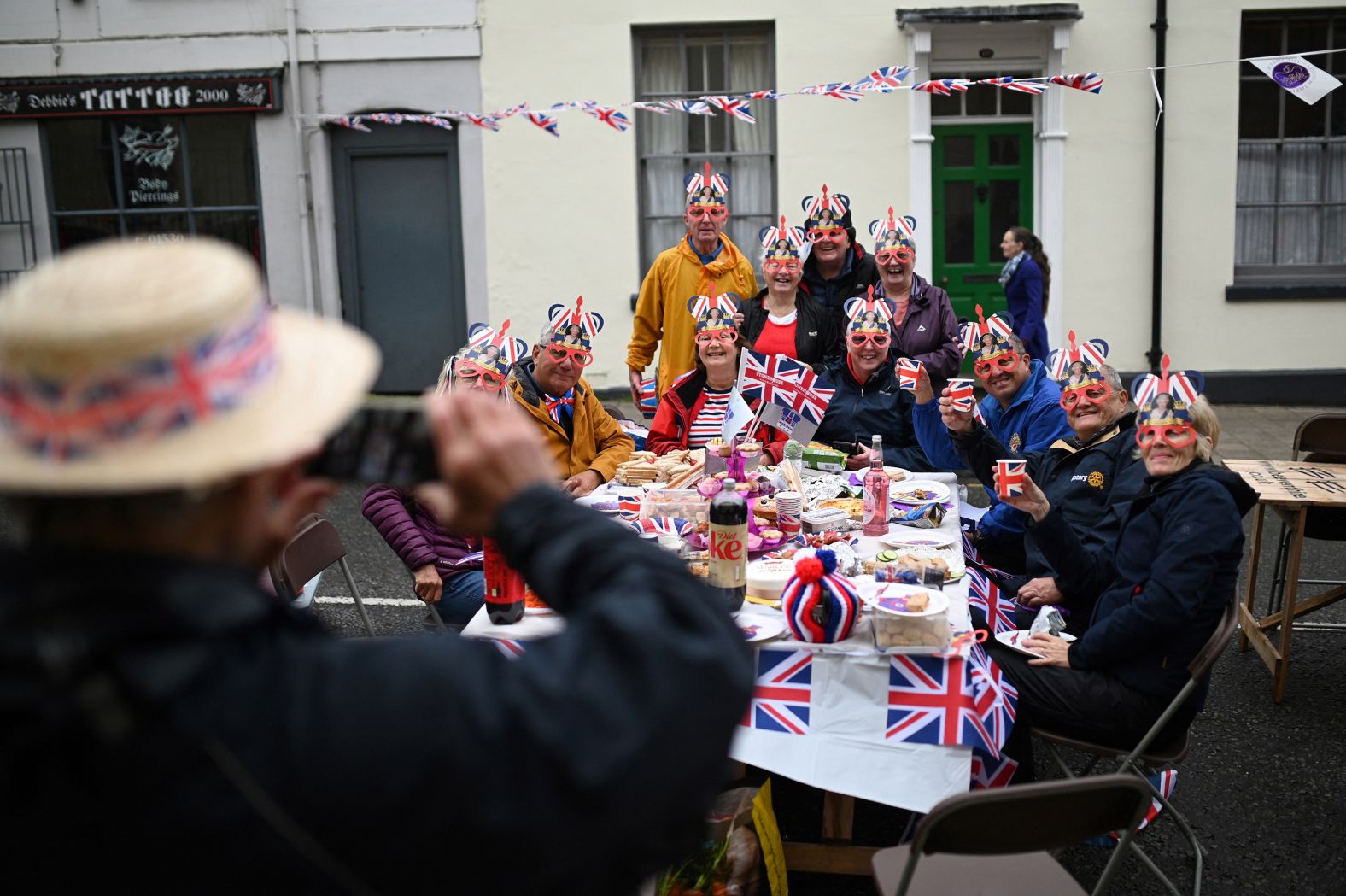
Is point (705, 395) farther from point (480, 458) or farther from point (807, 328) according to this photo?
point (480, 458)

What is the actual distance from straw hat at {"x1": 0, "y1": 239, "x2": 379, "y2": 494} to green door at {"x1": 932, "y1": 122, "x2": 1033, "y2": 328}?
11.0m

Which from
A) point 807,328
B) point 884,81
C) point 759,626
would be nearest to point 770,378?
point 807,328

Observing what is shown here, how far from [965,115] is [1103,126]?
1295 mm

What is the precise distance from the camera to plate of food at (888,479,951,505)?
489 centimetres

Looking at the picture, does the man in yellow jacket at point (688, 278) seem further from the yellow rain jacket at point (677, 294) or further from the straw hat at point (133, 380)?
the straw hat at point (133, 380)

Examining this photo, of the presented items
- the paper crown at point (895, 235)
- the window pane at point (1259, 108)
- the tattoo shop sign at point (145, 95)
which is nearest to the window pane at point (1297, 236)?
the window pane at point (1259, 108)

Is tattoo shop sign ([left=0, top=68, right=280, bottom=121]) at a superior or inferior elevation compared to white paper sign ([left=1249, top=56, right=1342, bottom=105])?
superior

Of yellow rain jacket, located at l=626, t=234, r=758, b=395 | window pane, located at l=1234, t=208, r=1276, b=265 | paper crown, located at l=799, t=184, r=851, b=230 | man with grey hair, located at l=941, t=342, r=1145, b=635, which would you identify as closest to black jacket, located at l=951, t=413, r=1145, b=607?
man with grey hair, located at l=941, t=342, r=1145, b=635

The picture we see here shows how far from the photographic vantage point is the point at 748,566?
389cm

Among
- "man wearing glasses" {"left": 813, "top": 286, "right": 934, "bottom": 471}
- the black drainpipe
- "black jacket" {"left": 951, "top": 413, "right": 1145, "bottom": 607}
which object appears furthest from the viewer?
the black drainpipe

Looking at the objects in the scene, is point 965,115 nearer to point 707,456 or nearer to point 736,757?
point 707,456

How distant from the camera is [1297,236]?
11.7 m

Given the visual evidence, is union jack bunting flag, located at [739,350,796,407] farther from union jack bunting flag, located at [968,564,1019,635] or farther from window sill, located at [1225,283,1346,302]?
window sill, located at [1225,283,1346,302]

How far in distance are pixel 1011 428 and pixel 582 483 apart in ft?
6.83
